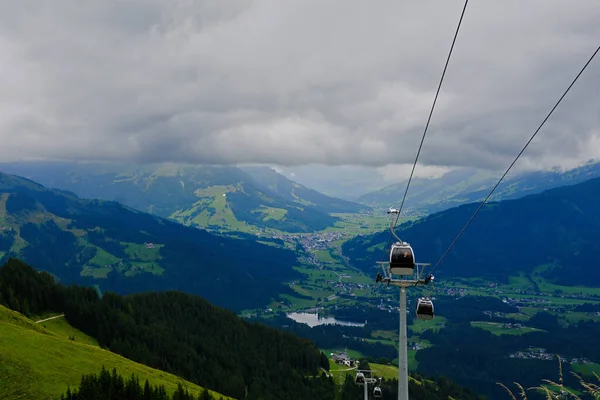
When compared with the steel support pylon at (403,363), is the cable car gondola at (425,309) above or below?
above

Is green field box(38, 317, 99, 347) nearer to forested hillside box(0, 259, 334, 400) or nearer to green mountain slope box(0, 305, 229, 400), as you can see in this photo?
forested hillside box(0, 259, 334, 400)

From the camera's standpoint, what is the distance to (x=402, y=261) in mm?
27672

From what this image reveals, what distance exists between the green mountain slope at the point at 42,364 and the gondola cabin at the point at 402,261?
194 feet

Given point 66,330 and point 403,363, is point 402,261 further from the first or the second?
point 66,330

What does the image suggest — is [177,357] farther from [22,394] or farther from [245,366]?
[22,394]

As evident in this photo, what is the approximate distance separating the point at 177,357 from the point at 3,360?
3236 inches

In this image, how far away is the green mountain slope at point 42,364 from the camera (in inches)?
2527

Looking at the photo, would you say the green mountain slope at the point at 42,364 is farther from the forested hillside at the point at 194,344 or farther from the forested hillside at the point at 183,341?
the forested hillside at the point at 183,341

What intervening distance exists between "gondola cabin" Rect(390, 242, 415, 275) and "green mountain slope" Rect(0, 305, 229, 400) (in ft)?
194

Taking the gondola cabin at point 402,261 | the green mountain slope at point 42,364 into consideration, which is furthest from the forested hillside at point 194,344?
the gondola cabin at point 402,261

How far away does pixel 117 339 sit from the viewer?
131 metres

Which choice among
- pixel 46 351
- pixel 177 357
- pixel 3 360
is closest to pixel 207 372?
pixel 177 357

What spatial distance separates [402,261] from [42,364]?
68137mm

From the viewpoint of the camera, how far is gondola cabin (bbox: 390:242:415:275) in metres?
27.5
